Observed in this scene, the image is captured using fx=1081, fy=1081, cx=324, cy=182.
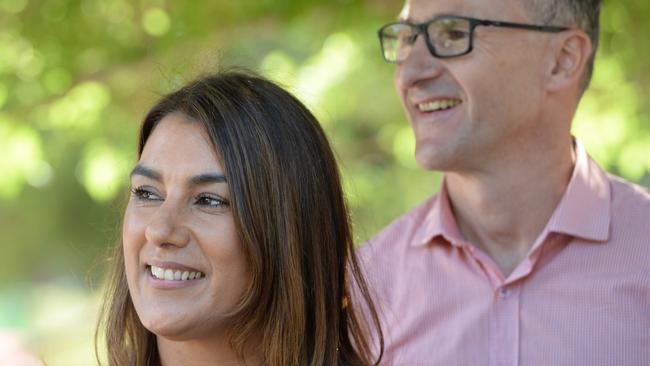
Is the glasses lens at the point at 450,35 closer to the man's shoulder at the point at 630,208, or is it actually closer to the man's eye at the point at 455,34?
the man's eye at the point at 455,34

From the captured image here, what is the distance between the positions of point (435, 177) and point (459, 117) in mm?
2863

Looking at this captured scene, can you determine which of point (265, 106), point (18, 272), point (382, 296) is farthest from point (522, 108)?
point (18, 272)

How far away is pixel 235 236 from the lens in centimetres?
214

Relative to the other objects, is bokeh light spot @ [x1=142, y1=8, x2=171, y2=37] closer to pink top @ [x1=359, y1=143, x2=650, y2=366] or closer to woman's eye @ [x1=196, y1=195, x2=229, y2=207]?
pink top @ [x1=359, y1=143, x2=650, y2=366]

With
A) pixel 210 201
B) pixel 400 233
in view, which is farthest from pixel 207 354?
pixel 400 233

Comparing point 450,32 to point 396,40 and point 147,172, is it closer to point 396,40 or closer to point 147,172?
point 396,40

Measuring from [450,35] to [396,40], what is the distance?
19cm

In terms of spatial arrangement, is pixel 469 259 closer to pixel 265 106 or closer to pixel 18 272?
pixel 265 106

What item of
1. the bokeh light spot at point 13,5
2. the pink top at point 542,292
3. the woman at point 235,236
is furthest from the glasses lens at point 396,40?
the bokeh light spot at point 13,5

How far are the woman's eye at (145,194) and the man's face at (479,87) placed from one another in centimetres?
109

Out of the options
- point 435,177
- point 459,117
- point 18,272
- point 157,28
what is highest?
point 157,28

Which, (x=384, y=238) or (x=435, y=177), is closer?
(x=384, y=238)

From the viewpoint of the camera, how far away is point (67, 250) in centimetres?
1266

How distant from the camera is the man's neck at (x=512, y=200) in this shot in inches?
122
